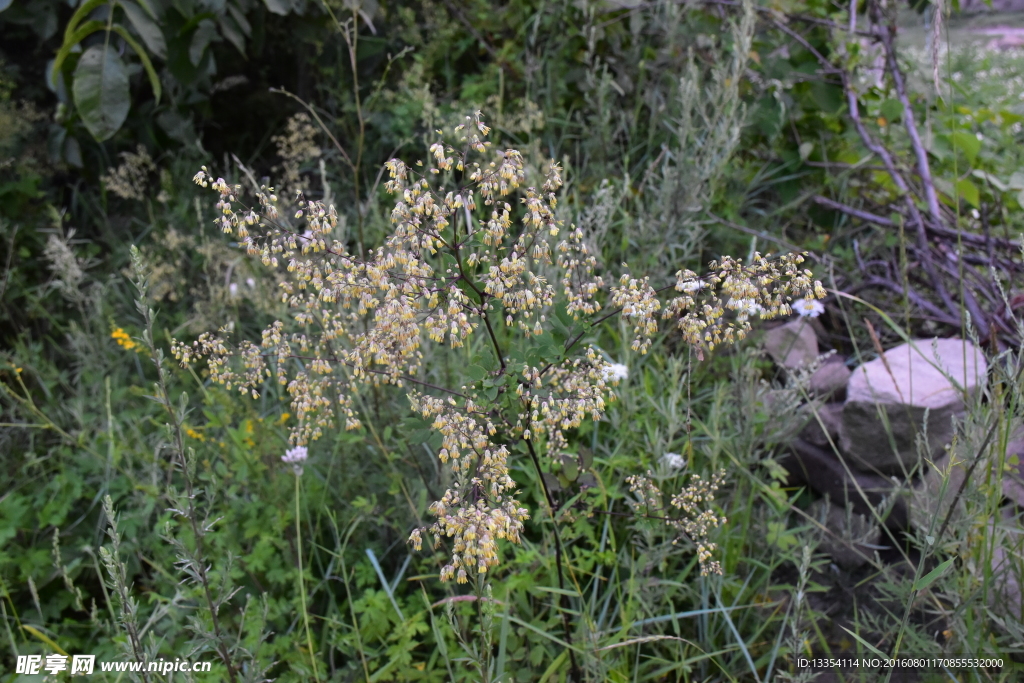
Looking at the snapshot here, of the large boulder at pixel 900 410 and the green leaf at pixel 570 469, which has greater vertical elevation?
the green leaf at pixel 570 469

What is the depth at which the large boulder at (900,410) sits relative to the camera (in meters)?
2.35

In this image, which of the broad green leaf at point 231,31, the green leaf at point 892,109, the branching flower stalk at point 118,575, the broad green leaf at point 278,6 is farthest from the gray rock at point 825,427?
the broad green leaf at point 231,31

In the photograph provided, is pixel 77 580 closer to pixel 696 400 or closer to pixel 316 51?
pixel 696 400

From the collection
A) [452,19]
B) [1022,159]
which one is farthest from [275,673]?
[1022,159]

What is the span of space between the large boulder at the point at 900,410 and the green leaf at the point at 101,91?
10.5 ft

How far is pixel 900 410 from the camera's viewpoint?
2.38m

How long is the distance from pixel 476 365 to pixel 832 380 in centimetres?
191

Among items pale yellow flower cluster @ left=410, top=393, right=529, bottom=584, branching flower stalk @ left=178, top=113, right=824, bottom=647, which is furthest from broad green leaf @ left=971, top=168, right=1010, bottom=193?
pale yellow flower cluster @ left=410, top=393, right=529, bottom=584

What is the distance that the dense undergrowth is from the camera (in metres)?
Result: 1.81

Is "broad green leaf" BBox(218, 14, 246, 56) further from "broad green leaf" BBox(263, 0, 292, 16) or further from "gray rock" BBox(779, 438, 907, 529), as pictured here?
"gray rock" BBox(779, 438, 907, 529)

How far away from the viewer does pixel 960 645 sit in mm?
1765

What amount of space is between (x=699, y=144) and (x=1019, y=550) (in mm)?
1808

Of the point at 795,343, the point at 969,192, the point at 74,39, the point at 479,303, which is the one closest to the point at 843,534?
the point at 795,343

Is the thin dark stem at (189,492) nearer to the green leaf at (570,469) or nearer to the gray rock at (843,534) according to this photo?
the green leaf at (570,469)
